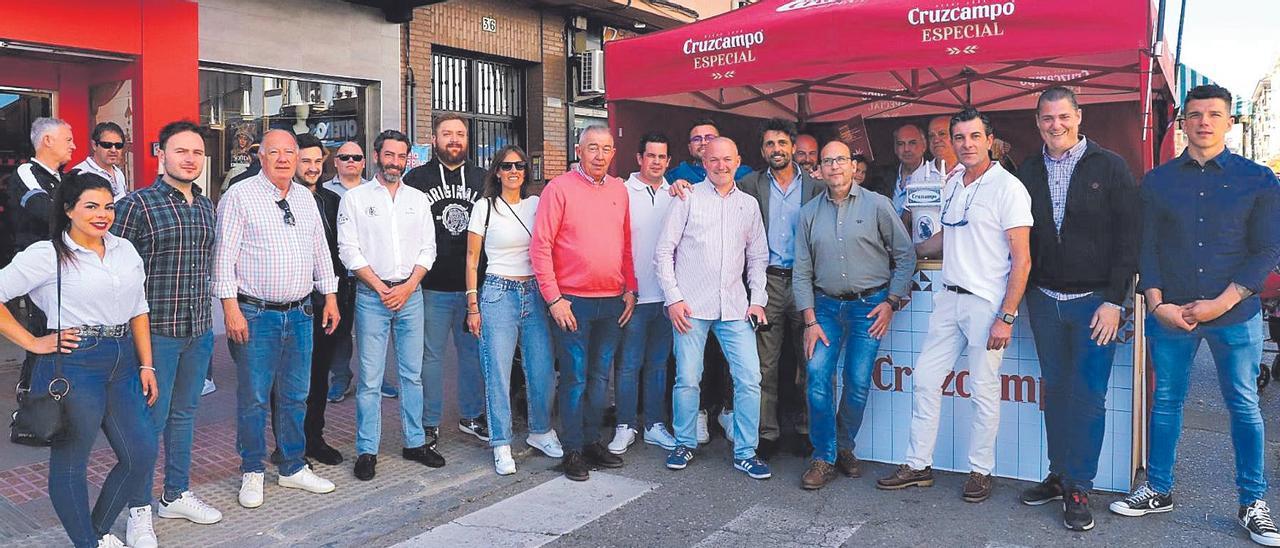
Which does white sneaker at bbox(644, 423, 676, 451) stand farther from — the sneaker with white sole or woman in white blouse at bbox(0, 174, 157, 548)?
woman in white blouse at bbox(0, 174, 157, 548)

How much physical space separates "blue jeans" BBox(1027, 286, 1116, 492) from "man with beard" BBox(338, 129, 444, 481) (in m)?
3.17

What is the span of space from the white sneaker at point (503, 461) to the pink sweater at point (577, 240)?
961 millimetres

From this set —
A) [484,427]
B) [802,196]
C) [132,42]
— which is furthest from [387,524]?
[132,42]

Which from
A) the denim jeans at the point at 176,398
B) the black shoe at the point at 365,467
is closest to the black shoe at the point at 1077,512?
the black shoe at the point at 365,467

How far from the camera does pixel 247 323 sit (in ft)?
15.0

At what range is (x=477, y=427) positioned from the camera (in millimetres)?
6109

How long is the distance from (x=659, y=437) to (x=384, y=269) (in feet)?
6.28

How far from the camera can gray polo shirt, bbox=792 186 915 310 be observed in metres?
5.06

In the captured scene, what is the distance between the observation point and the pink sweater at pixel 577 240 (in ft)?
16.9

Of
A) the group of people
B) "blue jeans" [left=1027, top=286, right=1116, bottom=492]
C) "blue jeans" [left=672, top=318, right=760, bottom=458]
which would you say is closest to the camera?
the group of people

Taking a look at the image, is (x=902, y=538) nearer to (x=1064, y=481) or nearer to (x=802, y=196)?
(x=1064, y=481)

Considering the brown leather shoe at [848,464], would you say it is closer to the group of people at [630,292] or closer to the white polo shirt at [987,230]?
the group of people at [630,292]

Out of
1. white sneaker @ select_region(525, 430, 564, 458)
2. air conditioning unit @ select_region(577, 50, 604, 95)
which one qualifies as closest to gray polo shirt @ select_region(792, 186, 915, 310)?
white sneaker @ select_region(525, 430, 564, 458)

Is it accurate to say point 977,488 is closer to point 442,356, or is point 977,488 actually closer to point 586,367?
point 586,367
